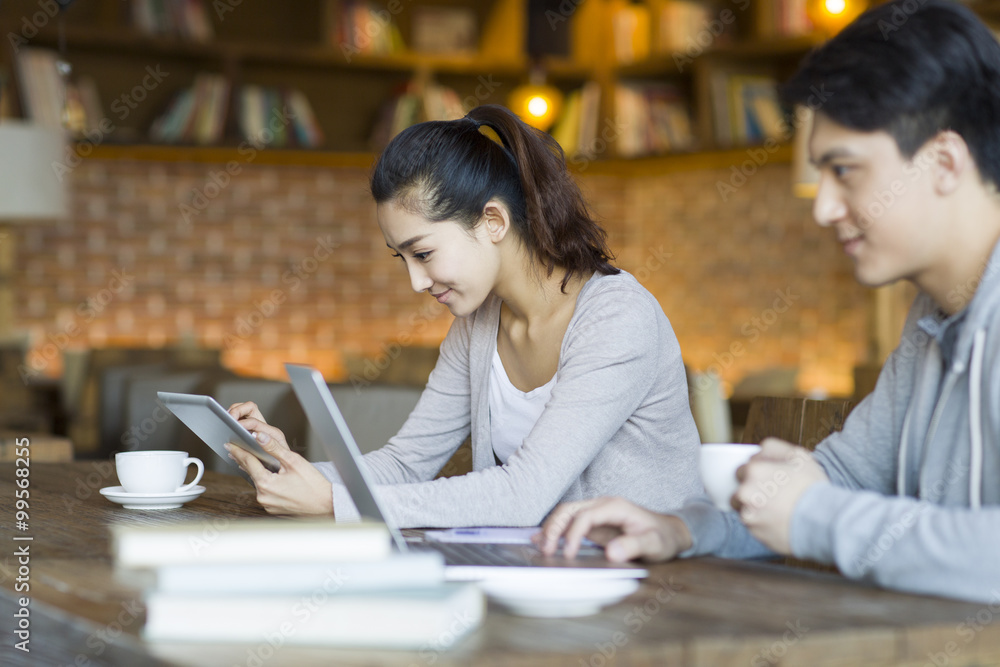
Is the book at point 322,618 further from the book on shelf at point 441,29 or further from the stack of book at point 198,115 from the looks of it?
the book on shelf at point 441,29

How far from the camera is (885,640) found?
0.84 metres

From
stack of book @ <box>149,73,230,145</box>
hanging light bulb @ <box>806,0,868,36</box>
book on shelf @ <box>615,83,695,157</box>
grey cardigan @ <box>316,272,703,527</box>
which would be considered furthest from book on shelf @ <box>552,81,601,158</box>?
grey cardigan @ <box>316,272,703,527</box>

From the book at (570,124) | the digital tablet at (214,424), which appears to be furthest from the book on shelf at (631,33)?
the digital tablet at (214,424)

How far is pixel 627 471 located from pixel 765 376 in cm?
347

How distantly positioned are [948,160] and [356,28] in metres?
4.74

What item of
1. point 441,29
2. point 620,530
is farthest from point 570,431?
point 441,29

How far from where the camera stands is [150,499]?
1.51 m

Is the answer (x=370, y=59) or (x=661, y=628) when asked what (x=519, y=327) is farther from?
(x=370, y=59)

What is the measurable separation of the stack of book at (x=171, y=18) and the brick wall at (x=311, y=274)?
25.0 inches

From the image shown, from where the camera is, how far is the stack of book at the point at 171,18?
5.17m

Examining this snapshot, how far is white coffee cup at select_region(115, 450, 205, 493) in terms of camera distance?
1.53 metres

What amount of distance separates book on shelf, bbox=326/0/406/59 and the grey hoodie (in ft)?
14.8

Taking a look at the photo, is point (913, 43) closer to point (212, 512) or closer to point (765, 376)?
point (212, 512)

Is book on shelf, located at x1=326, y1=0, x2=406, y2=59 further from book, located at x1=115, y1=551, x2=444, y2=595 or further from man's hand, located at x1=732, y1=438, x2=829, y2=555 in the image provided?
book, located at x1=115, y1=551, x2=444, y2=595
